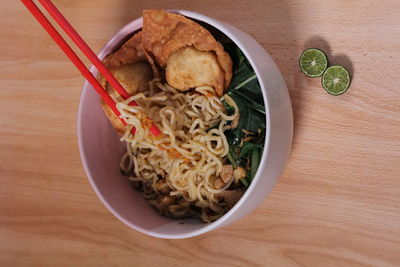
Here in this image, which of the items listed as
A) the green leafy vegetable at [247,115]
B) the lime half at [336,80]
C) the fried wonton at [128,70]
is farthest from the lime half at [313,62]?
the fried wonton at [128,70]

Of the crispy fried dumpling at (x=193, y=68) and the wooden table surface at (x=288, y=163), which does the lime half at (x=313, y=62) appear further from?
the crispy fried dumpling at (x=193, y=68)

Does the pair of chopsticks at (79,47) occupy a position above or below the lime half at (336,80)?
below

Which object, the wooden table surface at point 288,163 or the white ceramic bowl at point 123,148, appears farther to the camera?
the wooden table surface at point 288,163

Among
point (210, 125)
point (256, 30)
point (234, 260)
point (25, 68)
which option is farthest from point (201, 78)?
point (25, 68)

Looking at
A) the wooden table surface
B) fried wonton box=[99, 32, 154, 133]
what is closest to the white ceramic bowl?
fried wonton box=[99, 32, 154, 133]

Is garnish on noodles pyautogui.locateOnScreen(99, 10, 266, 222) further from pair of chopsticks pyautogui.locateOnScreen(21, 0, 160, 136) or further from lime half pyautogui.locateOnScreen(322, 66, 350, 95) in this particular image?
lime half pyautogui.locateOnScreen(322, 66, 350, 95)

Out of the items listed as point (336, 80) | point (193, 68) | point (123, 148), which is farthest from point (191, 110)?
point (336, 80)

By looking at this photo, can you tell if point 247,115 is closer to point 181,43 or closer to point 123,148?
point 181,43
